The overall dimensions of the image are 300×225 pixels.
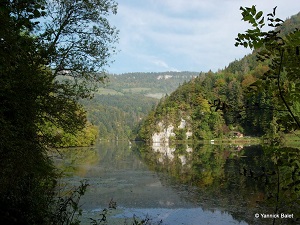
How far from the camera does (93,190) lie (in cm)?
2256

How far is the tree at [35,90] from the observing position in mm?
6491

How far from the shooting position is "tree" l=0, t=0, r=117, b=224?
6.49 meters

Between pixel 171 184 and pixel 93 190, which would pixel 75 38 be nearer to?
pixel 93 190

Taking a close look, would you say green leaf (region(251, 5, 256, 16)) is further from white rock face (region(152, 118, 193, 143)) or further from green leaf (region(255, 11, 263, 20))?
white rock face (region(152, 118, 193, 143))

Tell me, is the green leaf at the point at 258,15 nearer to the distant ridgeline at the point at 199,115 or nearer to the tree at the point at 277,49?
the tree at the point at 277,49

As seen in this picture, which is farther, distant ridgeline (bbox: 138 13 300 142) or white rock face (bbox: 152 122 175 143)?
white rock face (bbox: 152 122 175 143)

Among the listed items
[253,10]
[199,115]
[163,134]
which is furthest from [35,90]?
[163,134]

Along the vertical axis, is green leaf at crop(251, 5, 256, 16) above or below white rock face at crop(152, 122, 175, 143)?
above

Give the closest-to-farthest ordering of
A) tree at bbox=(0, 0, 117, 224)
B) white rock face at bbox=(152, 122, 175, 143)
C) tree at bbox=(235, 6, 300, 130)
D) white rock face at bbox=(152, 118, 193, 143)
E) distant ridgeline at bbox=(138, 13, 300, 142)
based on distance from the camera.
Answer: tree at bbox=(235, 6, 300, 130) < tree at bbox=(0, 0, 117, 224) < distant ridgeline at bbox=(138, 13, 300, 142) < white rock face at bbox=(152, 118, 193, 143) < white rock face at bbox=(152, 122, 175, 143)

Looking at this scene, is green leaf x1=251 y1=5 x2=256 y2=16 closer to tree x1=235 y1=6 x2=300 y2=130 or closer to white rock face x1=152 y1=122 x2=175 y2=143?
tree x1=235 y1=6 x2=300 y2=130

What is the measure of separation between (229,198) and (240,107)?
17019 mm

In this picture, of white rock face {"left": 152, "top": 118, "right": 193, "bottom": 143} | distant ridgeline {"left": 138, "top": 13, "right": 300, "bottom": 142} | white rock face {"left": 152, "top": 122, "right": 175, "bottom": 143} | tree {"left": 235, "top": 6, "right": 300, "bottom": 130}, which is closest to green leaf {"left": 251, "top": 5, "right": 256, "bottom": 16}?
tree {"left": 235, "top": 6, "right": 300, "bottom": 130}

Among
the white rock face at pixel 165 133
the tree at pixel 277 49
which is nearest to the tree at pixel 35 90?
the tree at pixel 277 49

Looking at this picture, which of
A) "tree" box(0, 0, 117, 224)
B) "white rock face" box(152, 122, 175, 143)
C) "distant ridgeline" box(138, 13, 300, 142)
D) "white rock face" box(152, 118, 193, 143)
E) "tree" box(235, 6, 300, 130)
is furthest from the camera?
"white rock face" box(152, 122, 175, 143)
